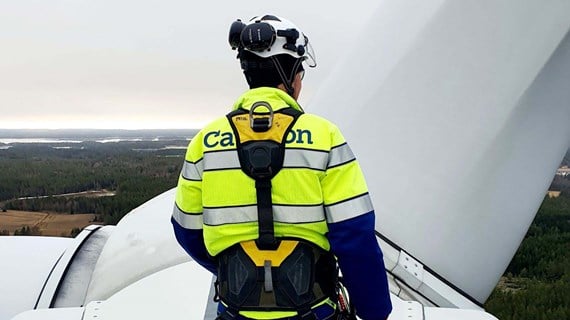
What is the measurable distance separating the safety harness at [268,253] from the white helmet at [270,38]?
0.19m

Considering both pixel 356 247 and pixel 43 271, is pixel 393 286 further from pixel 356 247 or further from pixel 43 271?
pixel 43 271

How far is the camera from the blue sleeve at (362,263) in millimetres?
1884

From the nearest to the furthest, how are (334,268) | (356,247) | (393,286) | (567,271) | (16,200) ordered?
(356,247) → (334,268) → (393,286) → (567,271) → (16,200)

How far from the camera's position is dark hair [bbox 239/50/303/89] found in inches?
80.0

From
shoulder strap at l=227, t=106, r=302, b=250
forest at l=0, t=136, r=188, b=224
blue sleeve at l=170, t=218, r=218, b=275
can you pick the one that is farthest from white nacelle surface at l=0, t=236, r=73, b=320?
forest at l=0, t=136, r=188, b=224

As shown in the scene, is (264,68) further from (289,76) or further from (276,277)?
(276,277)

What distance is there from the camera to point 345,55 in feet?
12.0

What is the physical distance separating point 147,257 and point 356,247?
5.15 ft

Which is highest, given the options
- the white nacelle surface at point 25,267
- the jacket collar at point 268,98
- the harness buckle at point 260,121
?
the jacket collar at point 268,98

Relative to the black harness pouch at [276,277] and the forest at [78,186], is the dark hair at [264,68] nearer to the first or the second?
the black harness pouch at [276,277]

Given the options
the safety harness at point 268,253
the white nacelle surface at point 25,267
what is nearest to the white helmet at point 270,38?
the safety harness at point 268,253

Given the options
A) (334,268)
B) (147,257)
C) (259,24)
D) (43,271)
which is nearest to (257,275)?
(334,268)

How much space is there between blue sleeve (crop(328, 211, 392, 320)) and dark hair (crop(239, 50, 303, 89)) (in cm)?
49

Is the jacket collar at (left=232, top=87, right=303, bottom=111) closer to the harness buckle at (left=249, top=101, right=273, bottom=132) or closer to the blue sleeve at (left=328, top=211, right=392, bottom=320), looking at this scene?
the harness buckle at (left=249, top=101, right=273, bottom=132)
